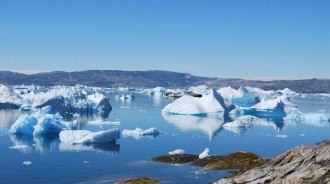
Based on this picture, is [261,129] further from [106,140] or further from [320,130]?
[106,140]

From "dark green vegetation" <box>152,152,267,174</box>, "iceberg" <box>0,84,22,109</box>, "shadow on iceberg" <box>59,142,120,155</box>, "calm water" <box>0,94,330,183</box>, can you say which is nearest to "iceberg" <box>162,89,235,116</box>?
"calm water" <box>0,94,330,183</box>

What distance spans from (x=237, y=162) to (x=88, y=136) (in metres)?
11.1

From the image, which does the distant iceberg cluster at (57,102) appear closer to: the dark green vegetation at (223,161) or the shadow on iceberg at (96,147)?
the shadow on iceberg at (96,147)

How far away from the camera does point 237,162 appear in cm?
2241

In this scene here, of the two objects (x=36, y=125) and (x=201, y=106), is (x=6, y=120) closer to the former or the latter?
(x=36, y=125)

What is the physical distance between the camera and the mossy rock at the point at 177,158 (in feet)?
78.0

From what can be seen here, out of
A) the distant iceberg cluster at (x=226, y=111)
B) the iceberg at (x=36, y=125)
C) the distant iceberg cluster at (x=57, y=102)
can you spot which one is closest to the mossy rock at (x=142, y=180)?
the iceberg at (x=36, y=125)

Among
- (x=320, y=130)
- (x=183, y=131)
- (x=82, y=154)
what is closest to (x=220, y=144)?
(x=183, y=131)

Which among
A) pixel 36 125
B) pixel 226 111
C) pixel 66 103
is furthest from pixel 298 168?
pixel 66 103

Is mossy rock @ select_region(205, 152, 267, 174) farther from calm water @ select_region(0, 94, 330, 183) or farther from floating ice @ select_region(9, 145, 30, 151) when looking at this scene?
floating ice @ select_region(9, 145, 30, 151)

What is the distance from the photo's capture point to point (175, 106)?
56.2 metres

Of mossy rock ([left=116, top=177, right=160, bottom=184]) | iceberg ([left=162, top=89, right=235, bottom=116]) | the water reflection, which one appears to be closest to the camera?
mossy rock ([left=116, top=177, right=160, bottom=184])

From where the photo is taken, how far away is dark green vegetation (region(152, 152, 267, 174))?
21391 millimetres

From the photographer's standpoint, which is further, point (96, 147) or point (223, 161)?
point (96, 147)
